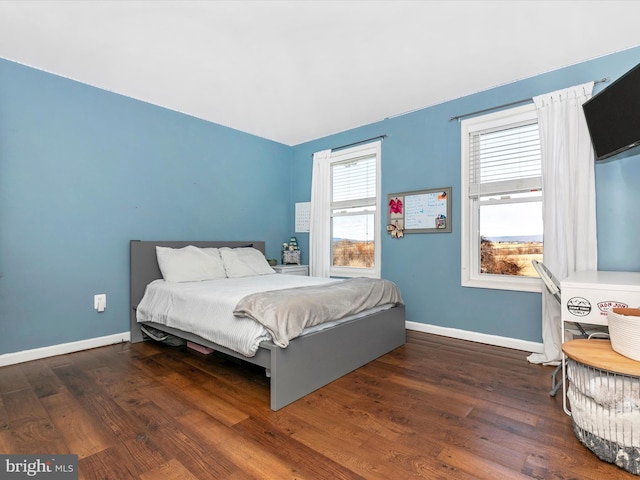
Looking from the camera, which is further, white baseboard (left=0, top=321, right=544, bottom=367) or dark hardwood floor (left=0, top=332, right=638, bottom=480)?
Result: white baseboard (left=0, top=321, right=544, bottom=367)

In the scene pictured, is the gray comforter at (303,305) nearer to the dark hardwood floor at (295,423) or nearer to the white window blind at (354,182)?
the dark hardwood floor at (295,423)

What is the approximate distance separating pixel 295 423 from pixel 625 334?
63.2 inches

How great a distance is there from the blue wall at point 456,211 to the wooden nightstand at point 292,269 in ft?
3.78

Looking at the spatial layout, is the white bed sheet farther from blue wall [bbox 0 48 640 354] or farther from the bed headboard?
blue wall [bbox 0 48 640 354]

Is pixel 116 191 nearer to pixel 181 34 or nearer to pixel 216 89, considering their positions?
pixel 216 89

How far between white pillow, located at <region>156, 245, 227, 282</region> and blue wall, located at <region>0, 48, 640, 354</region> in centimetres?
37

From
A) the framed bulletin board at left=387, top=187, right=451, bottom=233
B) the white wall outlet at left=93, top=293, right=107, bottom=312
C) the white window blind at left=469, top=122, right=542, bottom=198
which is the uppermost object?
the white window blind at left=469, top=122, right=542, bottom=198

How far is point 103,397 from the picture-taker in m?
2.01

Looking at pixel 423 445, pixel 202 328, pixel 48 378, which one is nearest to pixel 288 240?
pixel 202 328

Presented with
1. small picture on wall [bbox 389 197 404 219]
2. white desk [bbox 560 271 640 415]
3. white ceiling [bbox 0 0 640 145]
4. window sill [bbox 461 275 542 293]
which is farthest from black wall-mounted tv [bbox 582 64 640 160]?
small picture on wall [bbox 389 197 404 219]

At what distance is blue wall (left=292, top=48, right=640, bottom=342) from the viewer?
2482 millimetres

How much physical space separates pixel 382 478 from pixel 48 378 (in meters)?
2.37

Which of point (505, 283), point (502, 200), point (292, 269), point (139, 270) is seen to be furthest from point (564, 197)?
point (139, 270)

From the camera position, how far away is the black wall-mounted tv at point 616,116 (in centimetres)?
187
